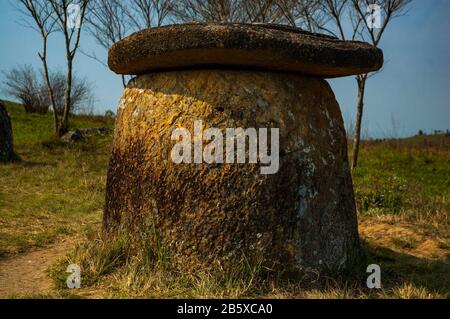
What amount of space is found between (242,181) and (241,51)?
34.6 inches

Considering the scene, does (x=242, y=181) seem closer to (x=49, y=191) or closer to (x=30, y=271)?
(x=30, y=271)

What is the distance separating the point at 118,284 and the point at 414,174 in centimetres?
943

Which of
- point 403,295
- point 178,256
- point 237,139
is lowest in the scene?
point 403,295

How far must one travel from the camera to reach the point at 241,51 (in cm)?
322

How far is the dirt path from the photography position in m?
3.56

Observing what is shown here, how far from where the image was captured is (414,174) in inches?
444

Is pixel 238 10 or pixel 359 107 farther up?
pixel 238 10

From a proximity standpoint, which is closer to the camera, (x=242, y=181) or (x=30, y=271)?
(x=242, y=181)

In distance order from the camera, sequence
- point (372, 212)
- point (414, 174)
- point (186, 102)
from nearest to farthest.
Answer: point (186, 102)
point (372, 212)
point (414, 174)

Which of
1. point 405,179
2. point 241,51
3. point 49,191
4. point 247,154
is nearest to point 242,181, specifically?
point 247,154

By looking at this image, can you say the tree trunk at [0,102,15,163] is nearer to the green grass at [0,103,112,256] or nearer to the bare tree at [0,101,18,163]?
the bare tree at [0,101,18,163]

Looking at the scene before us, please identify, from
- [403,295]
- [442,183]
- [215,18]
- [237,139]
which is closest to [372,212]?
[403,295]

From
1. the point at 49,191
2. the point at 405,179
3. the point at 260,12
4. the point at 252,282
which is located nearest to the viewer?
the point at 252,282

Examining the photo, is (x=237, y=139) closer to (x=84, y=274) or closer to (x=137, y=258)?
(x=137, y=258)
